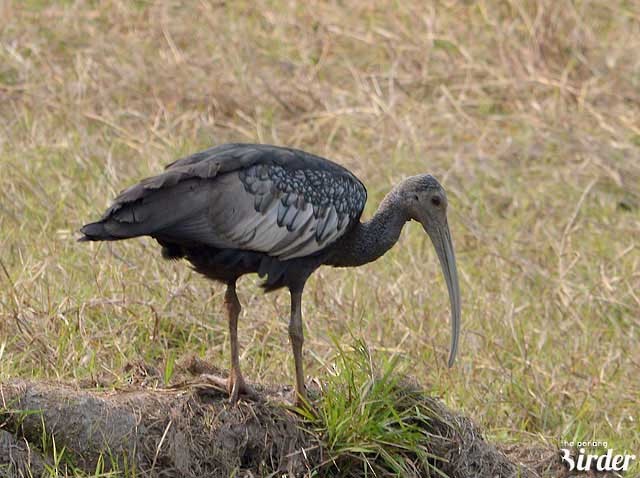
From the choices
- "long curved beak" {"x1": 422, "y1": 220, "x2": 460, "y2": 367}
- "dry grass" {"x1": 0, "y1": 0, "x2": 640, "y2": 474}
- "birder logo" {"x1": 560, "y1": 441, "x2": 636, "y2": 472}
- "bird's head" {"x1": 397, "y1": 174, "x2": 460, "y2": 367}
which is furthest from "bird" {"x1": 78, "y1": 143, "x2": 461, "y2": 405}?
"birder logo" {"x1": 560, "y1": 441, "x2": 636, "y2": 472}

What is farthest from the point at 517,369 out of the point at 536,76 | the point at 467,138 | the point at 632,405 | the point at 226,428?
the point at 536,76

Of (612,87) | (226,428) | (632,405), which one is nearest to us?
(226,428)

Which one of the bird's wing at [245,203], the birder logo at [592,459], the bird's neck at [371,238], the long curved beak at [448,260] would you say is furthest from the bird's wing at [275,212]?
the birder logo at [592,459]

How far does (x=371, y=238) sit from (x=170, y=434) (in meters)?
1.32

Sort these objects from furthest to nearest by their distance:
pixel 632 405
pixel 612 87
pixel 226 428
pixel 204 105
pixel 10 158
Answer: pixel 612 87 → pixel 204 105 → pixel 10 158 → pixel 632 405 → pixel 226 428

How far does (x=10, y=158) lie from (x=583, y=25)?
4952 millimetres

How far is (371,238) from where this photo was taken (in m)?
6.31

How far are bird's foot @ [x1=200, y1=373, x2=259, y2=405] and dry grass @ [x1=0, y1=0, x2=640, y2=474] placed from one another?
54 cm

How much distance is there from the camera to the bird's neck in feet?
20.7

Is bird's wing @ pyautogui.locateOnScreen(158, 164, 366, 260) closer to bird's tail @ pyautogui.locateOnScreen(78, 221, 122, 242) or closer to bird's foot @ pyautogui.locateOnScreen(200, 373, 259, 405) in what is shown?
bird's tail @ pyautogui.locateOnScreen(78, 221, 122, 242)

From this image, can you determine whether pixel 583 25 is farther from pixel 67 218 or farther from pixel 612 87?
pixel 67 218

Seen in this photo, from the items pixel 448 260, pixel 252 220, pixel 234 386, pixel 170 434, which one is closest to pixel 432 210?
pixel 448 260

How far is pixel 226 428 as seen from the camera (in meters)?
5.75

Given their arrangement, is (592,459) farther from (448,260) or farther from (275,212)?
(275,212)
